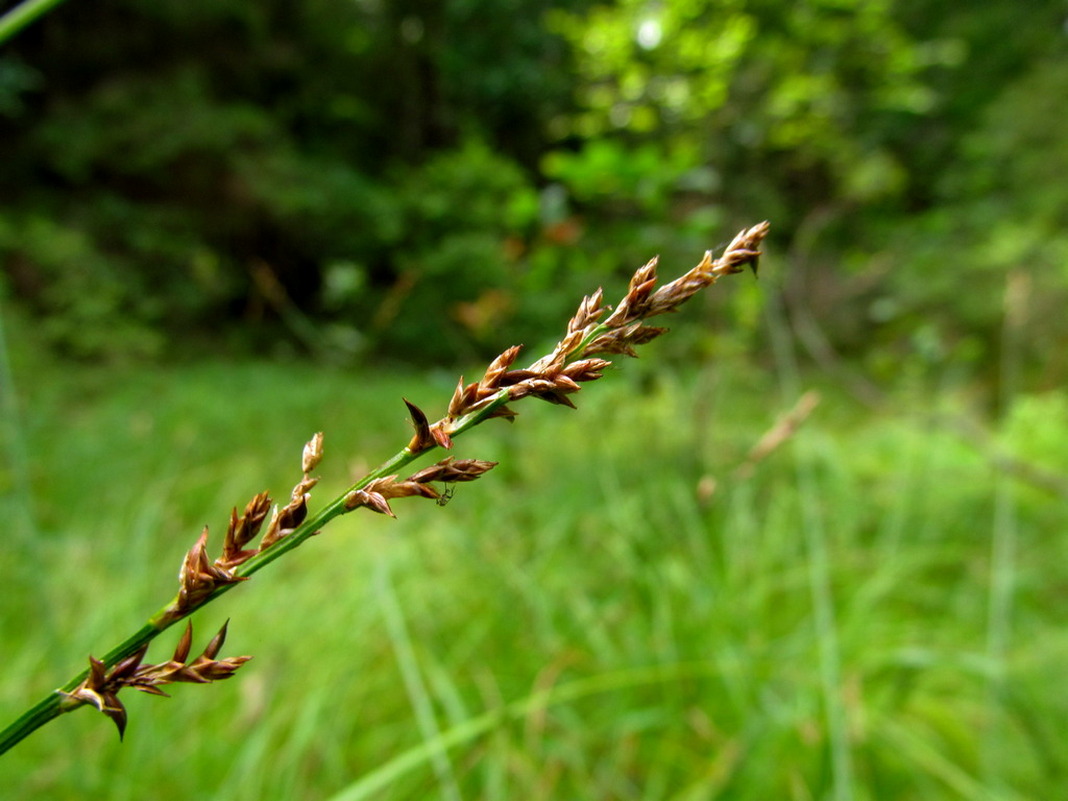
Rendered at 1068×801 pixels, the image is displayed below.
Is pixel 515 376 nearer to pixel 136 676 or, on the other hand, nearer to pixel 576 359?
pixel 576 359

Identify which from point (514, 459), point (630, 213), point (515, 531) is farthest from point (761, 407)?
point (515, 531)

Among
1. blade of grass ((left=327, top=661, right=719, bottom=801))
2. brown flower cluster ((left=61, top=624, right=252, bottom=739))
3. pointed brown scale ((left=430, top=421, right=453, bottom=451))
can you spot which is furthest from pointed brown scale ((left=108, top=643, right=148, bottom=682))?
blade of grass ((left=327, top=661, right=719, bottom=801))

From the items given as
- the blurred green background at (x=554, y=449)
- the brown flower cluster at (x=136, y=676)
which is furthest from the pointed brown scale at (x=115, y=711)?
the blurred green background at (x=554, y=449)

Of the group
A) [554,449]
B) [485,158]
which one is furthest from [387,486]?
[485,158]

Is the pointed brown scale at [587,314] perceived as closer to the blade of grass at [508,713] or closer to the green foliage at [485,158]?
the blade of grass at [508,713]

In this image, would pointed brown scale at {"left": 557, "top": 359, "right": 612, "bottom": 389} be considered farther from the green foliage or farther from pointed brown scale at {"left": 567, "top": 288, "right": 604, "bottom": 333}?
the green foliage

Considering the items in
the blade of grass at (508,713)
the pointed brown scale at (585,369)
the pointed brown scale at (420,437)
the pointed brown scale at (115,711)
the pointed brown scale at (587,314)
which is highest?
the blade of grass at (508,713)

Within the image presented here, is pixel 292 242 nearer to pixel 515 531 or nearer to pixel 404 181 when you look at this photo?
pixel 404 181

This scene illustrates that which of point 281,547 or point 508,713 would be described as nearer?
point 281,547
